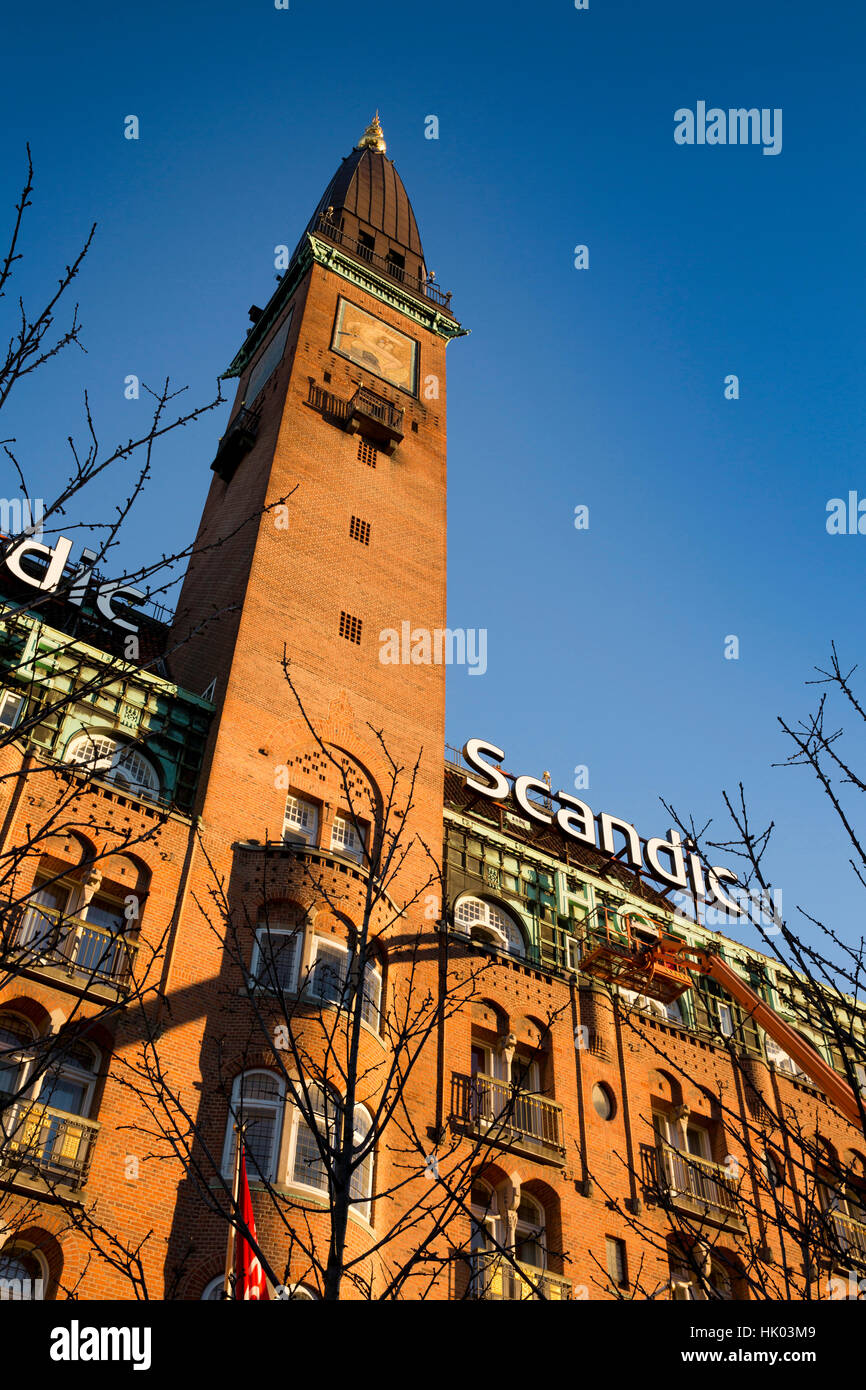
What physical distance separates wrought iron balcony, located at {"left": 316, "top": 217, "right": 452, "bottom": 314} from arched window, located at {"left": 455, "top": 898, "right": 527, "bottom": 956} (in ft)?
100

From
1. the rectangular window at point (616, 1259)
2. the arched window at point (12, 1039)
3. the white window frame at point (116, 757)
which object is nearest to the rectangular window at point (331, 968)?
the white window frame at point (116, 757)

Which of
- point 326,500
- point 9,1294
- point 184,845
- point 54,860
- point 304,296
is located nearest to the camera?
point 9,1294

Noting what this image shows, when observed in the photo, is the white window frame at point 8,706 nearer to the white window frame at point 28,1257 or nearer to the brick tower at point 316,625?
the brick tower at point 316,625

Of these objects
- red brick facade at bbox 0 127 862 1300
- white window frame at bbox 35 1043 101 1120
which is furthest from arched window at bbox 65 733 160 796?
white window frame at bbox 35 1043 101 1120

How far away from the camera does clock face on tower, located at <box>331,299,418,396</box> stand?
1986 inches

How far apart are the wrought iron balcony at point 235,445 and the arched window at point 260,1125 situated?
27.5 metres

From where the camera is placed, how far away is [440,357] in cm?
5472

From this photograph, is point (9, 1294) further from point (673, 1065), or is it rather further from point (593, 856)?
point (593, 856)

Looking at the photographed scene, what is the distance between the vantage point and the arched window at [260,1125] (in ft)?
82.1

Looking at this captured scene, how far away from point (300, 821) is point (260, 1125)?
959 cm

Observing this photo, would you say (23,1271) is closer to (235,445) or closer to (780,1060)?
(780,1060)

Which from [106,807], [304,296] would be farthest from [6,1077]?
[304,296]

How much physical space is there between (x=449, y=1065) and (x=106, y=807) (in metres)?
10.9
